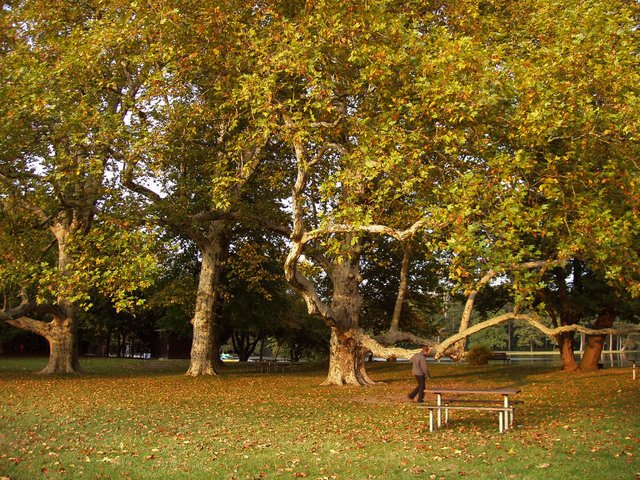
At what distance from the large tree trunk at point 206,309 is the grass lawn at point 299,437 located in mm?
8269

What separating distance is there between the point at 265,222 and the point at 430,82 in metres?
11.8

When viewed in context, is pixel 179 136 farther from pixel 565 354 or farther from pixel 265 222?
pixel 565 354

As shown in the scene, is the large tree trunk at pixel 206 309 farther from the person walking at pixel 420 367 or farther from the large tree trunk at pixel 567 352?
→ the large tree trunk at pixel 567 352

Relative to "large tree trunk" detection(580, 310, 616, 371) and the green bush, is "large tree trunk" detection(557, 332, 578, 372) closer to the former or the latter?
"large tree trunk" detection(580, 310, 616, 371)

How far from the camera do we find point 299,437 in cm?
1350

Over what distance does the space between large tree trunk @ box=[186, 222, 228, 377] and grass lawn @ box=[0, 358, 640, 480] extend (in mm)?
8269

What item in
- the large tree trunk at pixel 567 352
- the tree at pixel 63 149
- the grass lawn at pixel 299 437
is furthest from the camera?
the large tree trunk at pixel 567 352

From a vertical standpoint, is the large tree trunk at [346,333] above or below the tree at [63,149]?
below

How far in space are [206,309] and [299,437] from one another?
1824 cm

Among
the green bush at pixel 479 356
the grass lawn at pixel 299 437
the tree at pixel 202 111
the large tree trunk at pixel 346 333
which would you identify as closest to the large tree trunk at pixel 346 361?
the large tree trunk at pixel 346 333

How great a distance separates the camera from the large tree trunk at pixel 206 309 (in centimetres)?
3106

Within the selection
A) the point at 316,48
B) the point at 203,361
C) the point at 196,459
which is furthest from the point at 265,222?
the point at 196,459

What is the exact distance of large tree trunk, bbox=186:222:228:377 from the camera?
31.1m

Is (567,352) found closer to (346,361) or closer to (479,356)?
(479,356)
